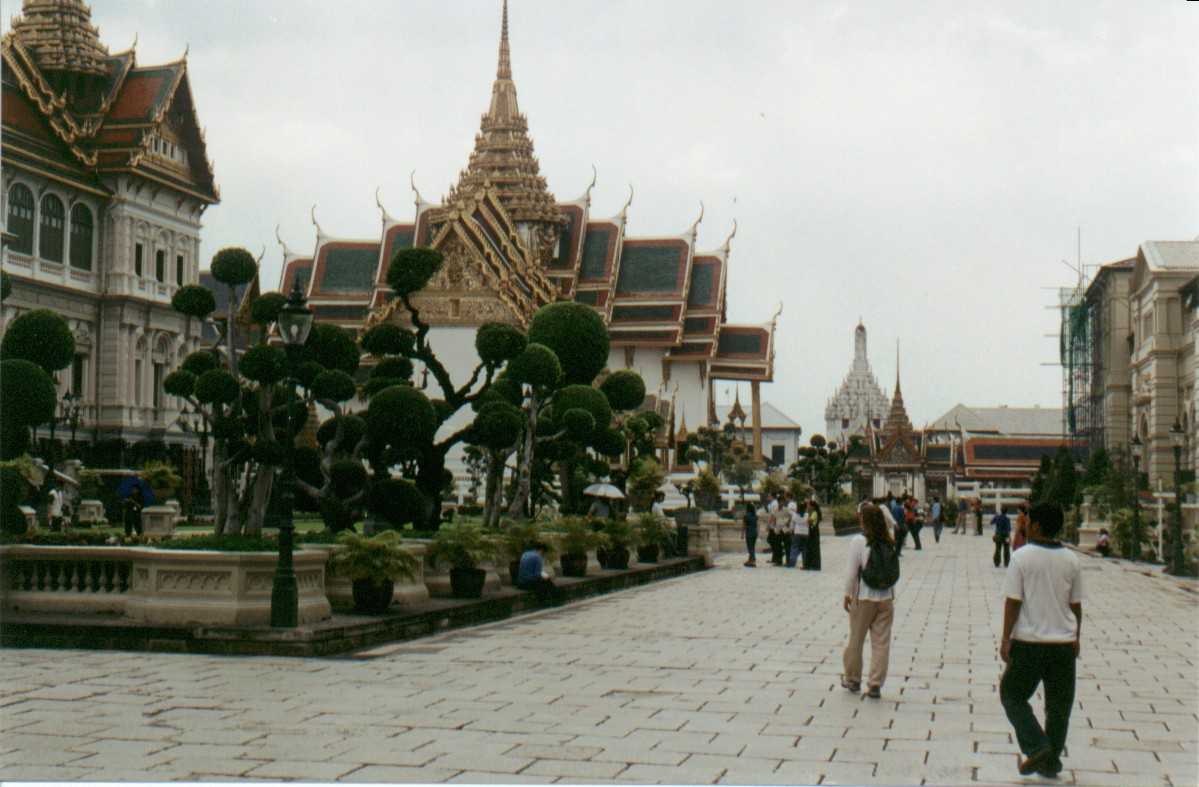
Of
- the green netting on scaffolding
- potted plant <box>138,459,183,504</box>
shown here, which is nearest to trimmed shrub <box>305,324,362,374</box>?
potted plant <box>138,459,183,504</box>

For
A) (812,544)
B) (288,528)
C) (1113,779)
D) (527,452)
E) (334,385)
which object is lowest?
(1113,779)

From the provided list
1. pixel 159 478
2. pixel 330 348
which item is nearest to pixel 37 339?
pixel 330 348

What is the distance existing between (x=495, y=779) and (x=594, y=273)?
67.3 m

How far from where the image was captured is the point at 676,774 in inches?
324

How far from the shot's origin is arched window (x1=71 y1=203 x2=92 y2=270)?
50219 mm

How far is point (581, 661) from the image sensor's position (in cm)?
1353

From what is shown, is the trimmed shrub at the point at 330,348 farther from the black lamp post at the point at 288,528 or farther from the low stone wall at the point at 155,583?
the low stone wall at the point at 155,583

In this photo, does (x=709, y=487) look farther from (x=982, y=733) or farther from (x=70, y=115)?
(x=982, y=733)

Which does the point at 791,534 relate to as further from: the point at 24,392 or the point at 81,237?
the point at 81,237

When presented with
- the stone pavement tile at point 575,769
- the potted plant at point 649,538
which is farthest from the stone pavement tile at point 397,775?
the potted plant at point 649,538

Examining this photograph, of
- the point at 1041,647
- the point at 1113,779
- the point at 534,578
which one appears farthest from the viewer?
the point at 534,578

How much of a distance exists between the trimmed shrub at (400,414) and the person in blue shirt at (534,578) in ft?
6.82

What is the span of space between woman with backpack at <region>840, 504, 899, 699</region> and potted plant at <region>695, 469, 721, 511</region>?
39.8m

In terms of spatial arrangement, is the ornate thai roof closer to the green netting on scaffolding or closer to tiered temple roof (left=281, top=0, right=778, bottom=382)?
tiered temple roof (left=281, top=0, right=778, bottom=382)
